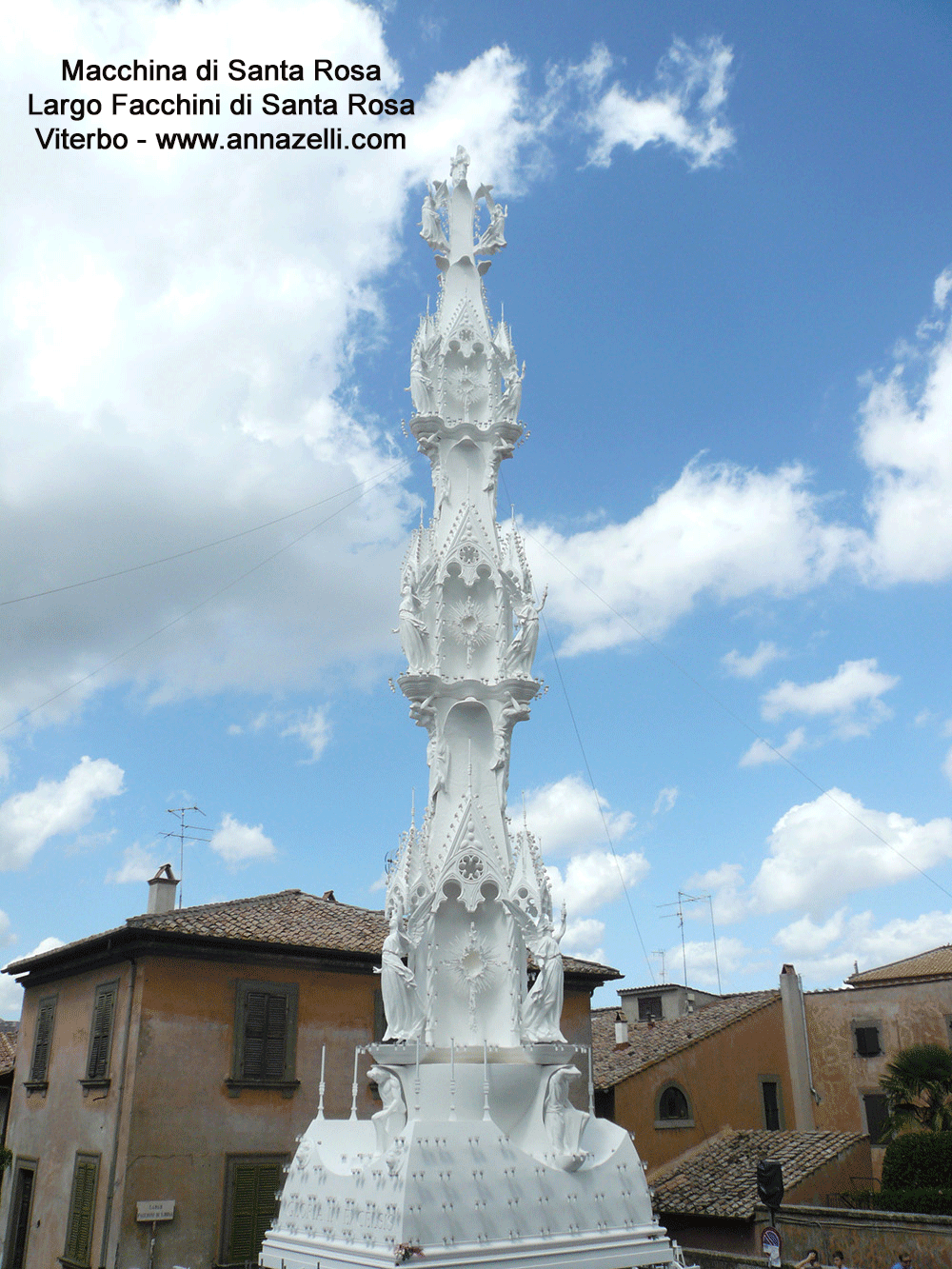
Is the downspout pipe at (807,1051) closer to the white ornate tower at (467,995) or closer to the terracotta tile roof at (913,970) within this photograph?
the terracotta tile roof at (913,970)

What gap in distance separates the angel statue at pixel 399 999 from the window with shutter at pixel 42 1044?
47.5 feet

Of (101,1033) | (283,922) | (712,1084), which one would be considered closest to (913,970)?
(712,1084)

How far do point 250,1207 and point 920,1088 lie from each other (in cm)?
1500

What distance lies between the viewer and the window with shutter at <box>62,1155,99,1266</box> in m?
19.5

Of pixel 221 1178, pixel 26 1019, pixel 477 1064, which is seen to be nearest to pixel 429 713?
pixel 477 1064

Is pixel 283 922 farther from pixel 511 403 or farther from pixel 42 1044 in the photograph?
pixel 511 403

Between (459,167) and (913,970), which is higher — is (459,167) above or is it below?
above

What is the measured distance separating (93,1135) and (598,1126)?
1172 cm

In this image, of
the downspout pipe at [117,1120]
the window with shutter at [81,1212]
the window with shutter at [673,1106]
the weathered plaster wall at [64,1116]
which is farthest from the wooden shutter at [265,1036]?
the window with shutter at [673,1106]

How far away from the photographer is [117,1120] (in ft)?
64.1

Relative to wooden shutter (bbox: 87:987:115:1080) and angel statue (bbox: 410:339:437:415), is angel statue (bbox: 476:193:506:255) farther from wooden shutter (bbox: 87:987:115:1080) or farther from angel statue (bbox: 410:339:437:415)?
wooden shutter (bbox: 87:987:115:1080)

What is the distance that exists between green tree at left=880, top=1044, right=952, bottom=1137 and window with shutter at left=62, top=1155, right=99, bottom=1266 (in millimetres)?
16812

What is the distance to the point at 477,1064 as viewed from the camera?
40.9 feet

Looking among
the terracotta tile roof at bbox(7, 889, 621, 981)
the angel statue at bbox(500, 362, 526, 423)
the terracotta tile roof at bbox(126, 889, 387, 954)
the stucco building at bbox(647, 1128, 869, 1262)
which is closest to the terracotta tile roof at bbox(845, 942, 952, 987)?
the stucco building at bbox(647, 1128, 869, 1262)
